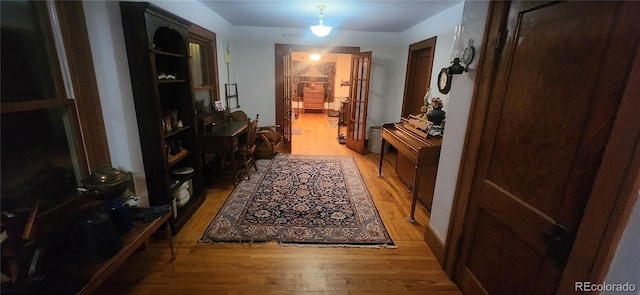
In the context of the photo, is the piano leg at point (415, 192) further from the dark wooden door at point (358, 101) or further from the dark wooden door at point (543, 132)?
the dark wooden door at point (358, 101)

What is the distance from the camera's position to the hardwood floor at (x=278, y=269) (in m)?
1.79

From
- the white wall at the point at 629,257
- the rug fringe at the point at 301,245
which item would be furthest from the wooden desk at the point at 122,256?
the white wall at the point at 629,257

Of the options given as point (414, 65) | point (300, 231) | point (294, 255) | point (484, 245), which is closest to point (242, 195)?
point (300, 231)

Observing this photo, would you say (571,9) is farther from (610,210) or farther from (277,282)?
(277,282)

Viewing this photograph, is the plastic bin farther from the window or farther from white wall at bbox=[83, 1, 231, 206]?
the window

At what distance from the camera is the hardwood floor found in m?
1.79

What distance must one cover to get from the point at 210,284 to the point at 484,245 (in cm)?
185

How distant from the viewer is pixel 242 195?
314cm

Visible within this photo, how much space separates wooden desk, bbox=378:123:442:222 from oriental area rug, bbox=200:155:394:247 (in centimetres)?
60

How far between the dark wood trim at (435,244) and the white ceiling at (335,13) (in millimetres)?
2592

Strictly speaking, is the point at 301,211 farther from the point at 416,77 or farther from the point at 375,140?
the point at 416,77

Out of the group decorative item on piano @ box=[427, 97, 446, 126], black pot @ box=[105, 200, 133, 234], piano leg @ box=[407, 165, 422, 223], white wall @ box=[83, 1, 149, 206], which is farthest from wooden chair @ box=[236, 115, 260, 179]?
decorative item on piano @ box=[427, 97, 446, 126]

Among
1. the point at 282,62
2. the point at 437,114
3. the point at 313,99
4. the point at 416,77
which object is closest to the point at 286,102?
the point at 282,62

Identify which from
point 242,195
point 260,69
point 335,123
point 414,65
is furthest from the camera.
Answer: point 335,123
